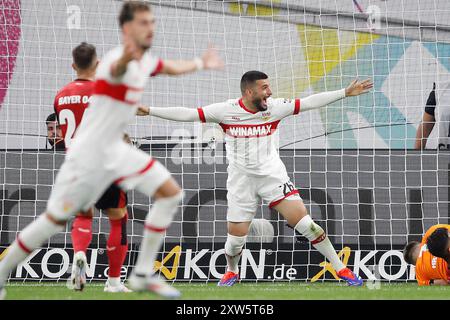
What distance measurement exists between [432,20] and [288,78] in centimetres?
195

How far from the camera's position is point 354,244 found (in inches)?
448

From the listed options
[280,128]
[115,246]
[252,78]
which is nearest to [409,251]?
[252,78]

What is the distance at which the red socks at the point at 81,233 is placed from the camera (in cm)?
849

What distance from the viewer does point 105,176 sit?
677cm

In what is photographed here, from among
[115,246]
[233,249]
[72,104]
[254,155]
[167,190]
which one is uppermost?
[72,104]

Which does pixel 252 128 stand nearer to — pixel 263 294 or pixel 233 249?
pixel 233 249

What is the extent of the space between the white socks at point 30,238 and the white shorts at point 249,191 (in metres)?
3.44

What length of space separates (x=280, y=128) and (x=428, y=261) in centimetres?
298

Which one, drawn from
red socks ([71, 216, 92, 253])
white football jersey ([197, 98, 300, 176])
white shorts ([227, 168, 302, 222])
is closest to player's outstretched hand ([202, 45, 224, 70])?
red socks ([71, 216, 92, 253])

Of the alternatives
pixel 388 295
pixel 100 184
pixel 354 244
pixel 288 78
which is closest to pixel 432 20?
pixel 288 78

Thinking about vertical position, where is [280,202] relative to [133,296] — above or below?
above

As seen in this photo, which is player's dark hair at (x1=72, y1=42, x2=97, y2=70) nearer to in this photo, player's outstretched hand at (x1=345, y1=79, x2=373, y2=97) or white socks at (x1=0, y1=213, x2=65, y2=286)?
white socks at (x1=0, y1=213, x2=65, y2=286)

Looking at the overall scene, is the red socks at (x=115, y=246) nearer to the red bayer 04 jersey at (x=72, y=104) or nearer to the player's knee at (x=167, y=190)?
the red bayer 04 jersey at (x=72, y=104)

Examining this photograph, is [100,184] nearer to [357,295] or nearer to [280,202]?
[357,295]
